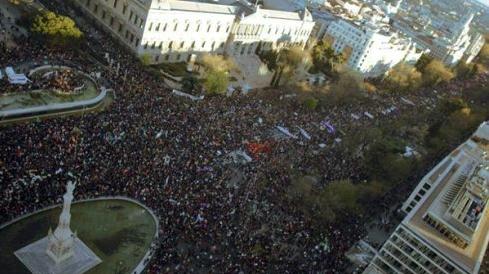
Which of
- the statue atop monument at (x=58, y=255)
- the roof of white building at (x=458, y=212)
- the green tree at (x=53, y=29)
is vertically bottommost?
the statue atop monument at (x=58, y=255)

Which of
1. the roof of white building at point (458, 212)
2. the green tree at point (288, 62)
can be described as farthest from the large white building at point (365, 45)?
the roof of white building at point (458, 212)

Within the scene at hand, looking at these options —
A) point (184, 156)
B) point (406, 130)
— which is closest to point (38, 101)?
point (184, 156)

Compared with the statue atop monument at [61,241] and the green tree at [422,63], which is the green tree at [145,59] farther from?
the green tree at [422,63]

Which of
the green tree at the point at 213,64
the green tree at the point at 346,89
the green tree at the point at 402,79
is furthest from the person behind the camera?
the green tree at the point at 402,79

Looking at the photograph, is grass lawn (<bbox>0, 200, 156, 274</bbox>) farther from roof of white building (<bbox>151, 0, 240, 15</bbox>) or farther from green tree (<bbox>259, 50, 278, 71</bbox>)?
green tree (<bbox>259, 50, 278, 71</bbox>)

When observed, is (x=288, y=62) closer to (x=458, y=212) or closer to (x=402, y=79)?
(x=402, y=79)
